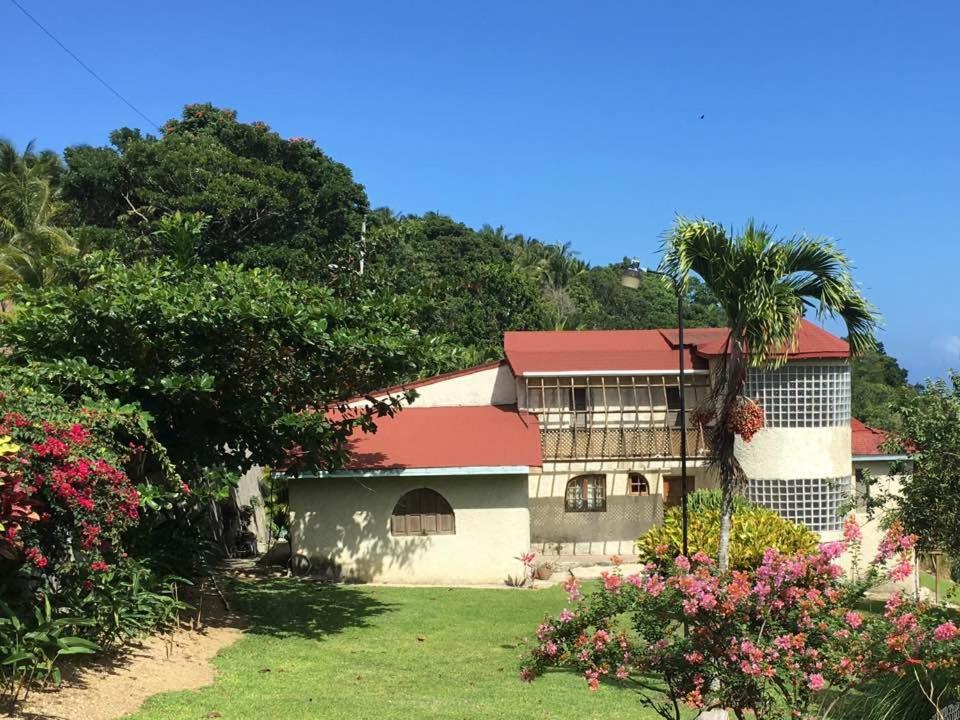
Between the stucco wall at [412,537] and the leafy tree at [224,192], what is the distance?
1752 centimetres

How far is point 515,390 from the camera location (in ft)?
77.9

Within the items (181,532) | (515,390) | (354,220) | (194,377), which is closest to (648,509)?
(515,390)

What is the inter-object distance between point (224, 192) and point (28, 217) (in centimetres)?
761

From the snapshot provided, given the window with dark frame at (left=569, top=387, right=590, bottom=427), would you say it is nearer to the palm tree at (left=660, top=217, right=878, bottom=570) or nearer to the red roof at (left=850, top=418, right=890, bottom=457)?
the red roof at (left=850, top=418, right=890, bottom=457)

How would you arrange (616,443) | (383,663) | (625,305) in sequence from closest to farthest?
(383,663), (616,443), (625,305)

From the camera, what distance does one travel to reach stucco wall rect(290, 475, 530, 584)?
1942cm

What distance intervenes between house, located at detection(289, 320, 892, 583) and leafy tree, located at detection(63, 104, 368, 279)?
15.1m

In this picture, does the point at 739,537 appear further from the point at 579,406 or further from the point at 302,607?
the point at 302,607

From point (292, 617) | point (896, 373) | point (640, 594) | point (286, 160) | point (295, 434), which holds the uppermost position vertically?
point (286, 160)

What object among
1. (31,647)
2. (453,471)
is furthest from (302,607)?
(31,647)

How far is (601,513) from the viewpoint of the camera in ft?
77.9

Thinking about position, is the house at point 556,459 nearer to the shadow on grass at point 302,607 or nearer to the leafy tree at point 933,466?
the shadow on grass at point 302,607

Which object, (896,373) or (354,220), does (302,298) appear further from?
(896,373)

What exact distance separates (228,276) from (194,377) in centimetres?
150
